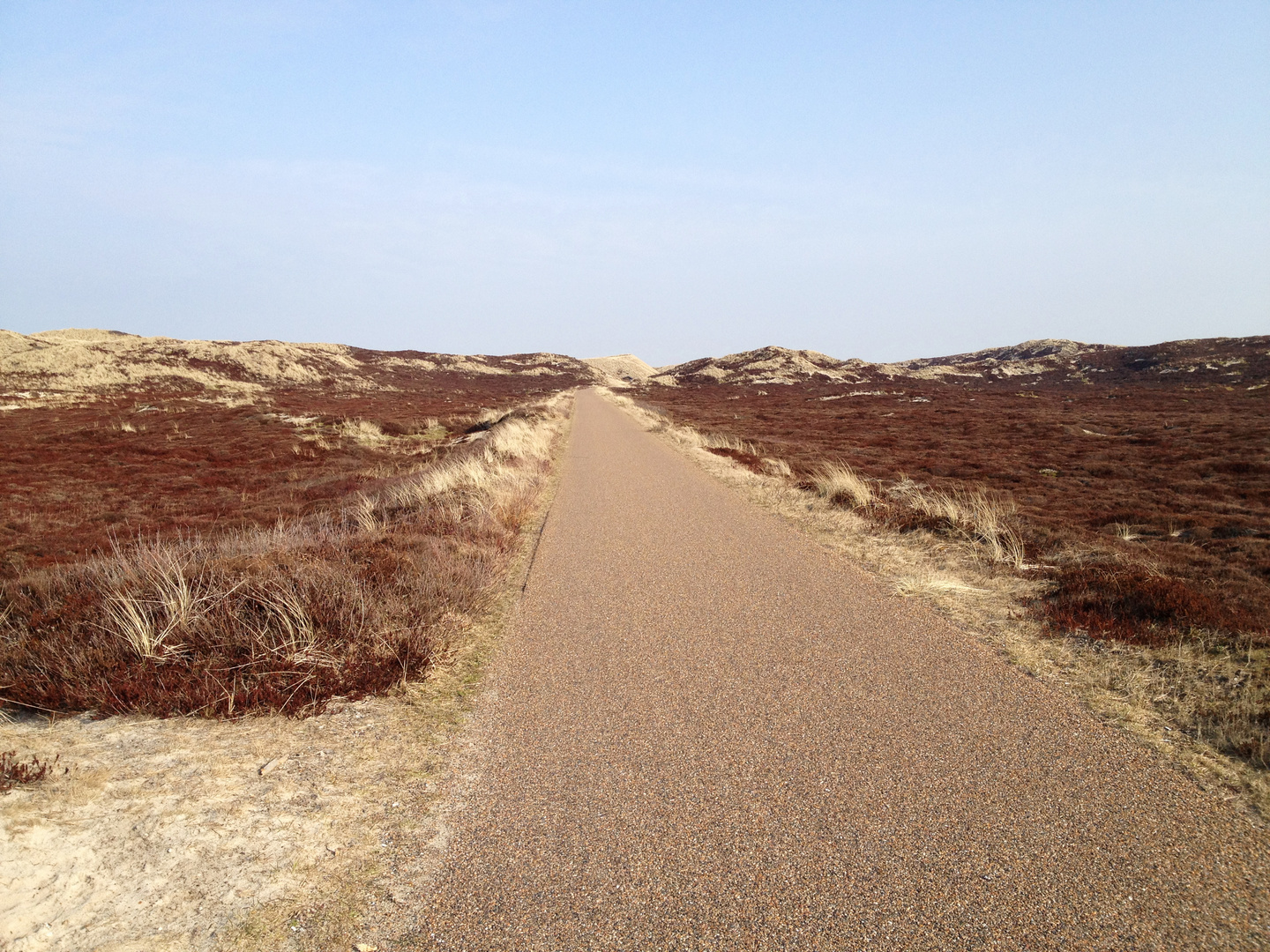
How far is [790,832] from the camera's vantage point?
3.13 metres

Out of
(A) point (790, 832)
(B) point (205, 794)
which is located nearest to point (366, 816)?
(B) point (205, 794)

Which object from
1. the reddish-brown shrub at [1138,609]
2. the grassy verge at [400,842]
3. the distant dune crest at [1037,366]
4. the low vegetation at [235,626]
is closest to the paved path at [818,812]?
the grassy verge at [400,842]

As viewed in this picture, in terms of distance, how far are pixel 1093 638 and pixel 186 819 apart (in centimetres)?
695

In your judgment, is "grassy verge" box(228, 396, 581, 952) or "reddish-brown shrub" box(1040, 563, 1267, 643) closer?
"grassy verge" box(228, 396, 581, 952)

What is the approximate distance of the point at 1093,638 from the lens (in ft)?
18.5

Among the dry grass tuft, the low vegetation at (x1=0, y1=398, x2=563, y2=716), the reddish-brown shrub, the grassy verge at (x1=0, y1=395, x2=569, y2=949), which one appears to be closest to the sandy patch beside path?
the grassy verge at (x1=0, y1=395, x2=569, y2=949)

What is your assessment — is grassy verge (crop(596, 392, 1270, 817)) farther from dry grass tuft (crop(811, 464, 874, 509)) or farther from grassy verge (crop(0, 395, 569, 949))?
grassy verge (crop(0, 395, 569, 949))

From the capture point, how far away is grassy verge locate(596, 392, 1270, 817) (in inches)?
155

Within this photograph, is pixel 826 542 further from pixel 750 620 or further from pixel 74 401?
pixel 74 401

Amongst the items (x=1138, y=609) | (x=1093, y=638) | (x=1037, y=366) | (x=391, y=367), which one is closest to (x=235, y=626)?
(x=1093, y=638)

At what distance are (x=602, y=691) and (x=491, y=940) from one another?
7.31 ft

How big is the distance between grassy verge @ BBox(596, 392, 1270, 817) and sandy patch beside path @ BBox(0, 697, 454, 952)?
471 cm

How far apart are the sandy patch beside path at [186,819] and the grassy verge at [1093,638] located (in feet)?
15.5

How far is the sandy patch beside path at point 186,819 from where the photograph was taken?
2.59 metres
